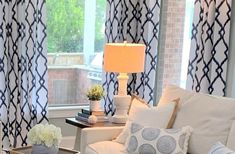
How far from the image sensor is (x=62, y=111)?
15.9ft

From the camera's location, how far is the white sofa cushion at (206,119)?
2891 millimetres

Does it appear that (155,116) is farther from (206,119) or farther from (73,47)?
(73,47)

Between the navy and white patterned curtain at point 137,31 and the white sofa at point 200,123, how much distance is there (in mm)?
1480

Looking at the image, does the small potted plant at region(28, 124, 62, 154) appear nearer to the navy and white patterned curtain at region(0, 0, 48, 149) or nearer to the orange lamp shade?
the orange lamp shade

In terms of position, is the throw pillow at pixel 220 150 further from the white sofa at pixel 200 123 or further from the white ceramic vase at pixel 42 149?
the white ceramic vase at pixel 42 149

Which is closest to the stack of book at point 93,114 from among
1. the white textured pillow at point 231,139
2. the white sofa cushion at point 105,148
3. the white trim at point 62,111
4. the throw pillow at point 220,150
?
the white sofa cushion at point 105,148

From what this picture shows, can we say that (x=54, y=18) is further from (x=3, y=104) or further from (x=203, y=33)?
(x=203, y=33)

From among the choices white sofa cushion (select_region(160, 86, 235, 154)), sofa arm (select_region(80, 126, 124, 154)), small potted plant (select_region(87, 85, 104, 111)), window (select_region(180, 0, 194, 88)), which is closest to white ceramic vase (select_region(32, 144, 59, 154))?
sofa arm (select_region(80, 126, 124, 154))

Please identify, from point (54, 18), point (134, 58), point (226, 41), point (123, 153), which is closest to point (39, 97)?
point (54, 18)

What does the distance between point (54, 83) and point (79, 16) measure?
836mm

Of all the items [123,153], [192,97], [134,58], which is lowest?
[123,153]

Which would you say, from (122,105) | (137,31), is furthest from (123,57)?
(137,31)

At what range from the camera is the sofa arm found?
132 inches

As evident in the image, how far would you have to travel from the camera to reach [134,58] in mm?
3752
